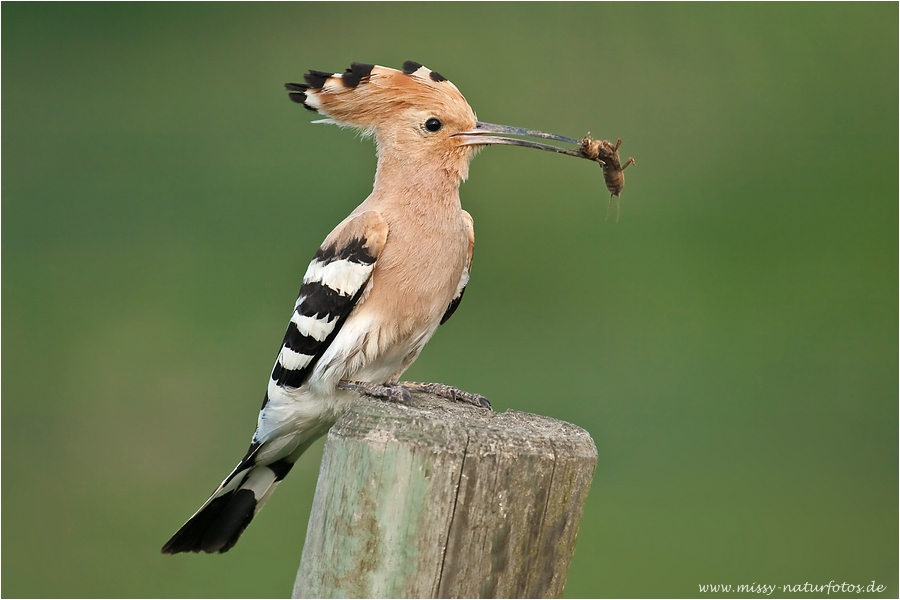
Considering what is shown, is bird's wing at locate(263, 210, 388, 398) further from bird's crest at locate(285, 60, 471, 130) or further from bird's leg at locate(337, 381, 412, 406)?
bird's crest at locate(285, 60, 471, 130)

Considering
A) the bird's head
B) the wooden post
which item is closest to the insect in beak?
the bird's head

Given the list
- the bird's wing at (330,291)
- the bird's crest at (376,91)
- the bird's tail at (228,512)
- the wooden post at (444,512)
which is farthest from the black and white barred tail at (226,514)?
the bird's crest at (376,91)

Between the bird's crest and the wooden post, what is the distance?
1238mm

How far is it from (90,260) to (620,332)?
10.0 feet

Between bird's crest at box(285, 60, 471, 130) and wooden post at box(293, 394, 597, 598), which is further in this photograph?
bird's crest at box(285, 60, 471, 130)

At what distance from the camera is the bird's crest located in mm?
3150

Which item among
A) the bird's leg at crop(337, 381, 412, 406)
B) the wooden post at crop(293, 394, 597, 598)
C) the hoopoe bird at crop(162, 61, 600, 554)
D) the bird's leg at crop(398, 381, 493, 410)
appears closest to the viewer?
the wooden post at crop(293, 394, 597, 598)

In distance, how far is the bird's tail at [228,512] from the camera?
2.88m

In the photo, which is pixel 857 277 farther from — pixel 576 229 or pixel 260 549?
pixel 260 549

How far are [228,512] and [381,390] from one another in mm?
496

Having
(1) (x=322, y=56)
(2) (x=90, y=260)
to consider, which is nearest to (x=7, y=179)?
(2) (x=90, y=260)

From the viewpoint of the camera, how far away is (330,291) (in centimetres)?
299

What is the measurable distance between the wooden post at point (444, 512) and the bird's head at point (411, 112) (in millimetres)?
1182

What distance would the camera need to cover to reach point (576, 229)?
23.4 feet
